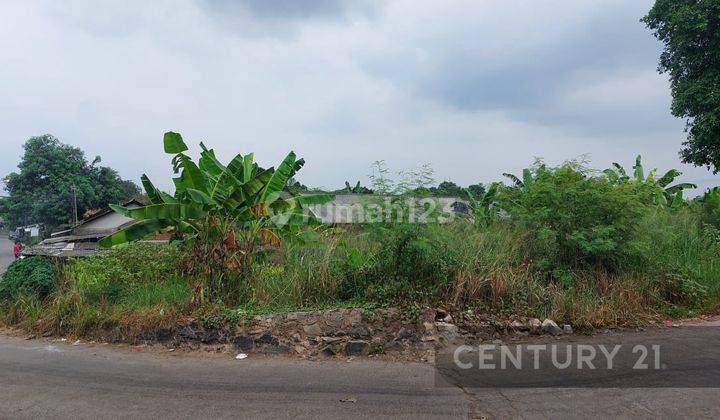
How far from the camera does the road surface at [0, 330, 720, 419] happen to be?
14.4 ft

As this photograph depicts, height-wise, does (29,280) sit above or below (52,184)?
below

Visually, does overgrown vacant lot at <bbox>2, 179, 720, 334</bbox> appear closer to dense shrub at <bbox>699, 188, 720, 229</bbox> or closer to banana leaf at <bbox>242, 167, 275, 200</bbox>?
banana leaf at <bbox>242, 167, 275, 200</bbox>

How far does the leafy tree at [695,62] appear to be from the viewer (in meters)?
15.6

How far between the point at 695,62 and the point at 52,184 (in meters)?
39.0

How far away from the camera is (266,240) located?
9.29 m

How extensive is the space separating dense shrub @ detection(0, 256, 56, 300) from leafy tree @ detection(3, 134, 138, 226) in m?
29.4

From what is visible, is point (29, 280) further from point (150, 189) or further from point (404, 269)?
point (404, 269)

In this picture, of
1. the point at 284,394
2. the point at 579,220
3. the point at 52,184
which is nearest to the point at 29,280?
the point at 284,394

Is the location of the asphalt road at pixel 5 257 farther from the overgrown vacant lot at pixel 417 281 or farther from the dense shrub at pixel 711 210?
the dense shrub at pixel 711 210

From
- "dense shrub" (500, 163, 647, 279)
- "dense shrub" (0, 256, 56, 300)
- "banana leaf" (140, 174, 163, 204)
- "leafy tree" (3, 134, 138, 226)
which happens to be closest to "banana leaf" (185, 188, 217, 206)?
"banana leaf" (140, 174, 163, 204)

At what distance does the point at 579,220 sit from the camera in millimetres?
7996

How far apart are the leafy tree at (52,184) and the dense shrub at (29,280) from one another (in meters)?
29.4

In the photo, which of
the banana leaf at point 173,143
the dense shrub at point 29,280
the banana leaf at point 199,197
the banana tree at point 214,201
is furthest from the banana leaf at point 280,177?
the dense shrub at point 29,280

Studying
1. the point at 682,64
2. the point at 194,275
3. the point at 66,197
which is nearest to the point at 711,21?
the point at 682,64
